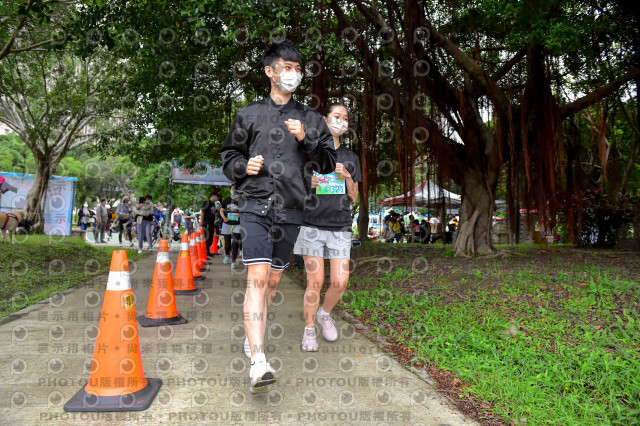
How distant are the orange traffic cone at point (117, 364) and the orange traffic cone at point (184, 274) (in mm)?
3189

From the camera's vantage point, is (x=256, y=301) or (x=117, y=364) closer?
(x=117, y=364)

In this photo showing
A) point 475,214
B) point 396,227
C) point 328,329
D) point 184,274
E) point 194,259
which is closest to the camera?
point 328,329

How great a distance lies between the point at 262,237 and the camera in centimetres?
253

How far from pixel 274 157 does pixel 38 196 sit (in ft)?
57.9

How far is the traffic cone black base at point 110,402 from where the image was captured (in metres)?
2.20

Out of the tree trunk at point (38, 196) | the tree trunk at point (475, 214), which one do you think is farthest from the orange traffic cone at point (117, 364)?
the tree trunk at point (38, 196)

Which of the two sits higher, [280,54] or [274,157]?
[280,54]

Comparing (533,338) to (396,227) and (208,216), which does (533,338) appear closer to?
(208,216)

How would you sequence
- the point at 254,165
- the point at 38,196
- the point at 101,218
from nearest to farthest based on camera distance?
the point at 254,165, the point at 101,218, the point at 38,196

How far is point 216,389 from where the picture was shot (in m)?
2.49

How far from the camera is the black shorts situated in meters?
2.50

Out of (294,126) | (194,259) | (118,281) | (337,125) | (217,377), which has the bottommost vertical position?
(217,377)

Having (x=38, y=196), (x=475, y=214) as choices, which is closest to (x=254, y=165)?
(x=475, y=214)

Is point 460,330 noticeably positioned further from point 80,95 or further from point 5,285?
point 80,95
